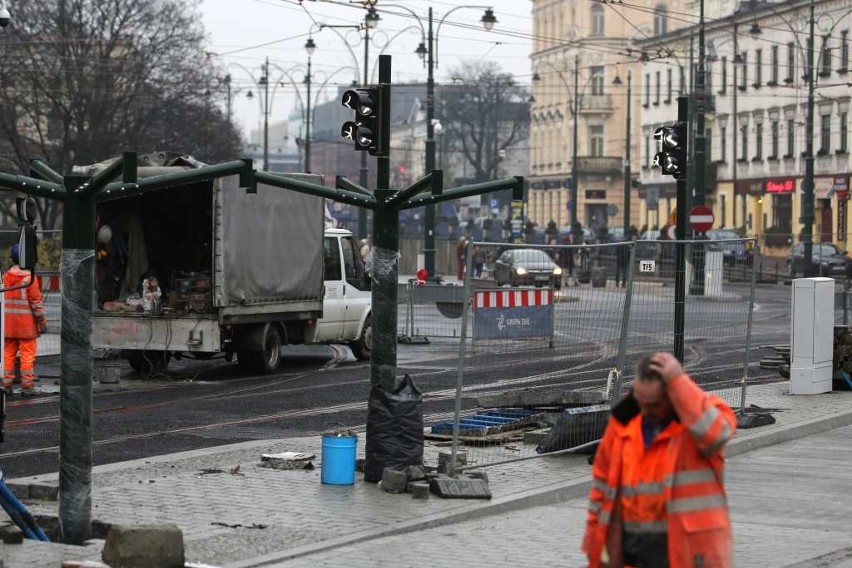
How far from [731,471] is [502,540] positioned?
4.25 metres

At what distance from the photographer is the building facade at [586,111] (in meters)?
105

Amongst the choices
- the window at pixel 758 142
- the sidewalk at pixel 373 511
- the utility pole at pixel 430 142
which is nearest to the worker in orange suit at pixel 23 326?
the sidewalk at pixel 373 511

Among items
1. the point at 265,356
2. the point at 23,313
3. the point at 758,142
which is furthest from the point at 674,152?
the point at 758,142

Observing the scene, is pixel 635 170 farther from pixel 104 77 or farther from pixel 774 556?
pixel 774 556

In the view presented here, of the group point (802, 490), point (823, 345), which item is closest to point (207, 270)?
point (823, 345)

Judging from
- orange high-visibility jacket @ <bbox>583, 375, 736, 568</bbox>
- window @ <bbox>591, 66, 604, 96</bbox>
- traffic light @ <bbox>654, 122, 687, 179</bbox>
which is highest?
window @ <bbox>591, 66, 604, 96</bbox>

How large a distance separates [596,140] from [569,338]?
99.1 m

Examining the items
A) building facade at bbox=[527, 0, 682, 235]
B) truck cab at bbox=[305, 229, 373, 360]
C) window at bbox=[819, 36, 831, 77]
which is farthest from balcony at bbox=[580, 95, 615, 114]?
truck cab at bbox=[305, 229, 373, 360]

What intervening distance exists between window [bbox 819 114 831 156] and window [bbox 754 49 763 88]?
6.22m

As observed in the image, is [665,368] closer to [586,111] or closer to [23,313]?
[23,313]

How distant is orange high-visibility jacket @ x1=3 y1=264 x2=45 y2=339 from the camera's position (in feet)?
68.1

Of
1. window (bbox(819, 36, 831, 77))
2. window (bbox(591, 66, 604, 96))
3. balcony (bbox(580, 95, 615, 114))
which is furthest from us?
balcony (bbox(580, 95, 615, 114))

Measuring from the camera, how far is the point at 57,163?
2488 inches

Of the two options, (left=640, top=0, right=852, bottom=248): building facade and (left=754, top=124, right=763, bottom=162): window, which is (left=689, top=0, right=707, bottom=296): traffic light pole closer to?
(left=640, top=0, right=852, bottom=248): building facade
